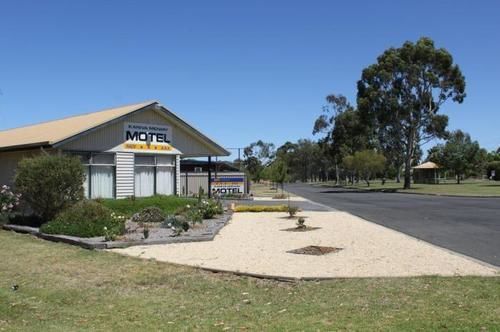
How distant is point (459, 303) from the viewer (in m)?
7.27

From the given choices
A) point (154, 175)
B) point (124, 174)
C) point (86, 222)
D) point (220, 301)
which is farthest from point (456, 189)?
point (220, 301)

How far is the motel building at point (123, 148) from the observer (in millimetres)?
21375

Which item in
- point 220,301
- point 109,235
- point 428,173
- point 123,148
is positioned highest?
point 428,173

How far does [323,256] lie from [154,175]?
45.4 ft

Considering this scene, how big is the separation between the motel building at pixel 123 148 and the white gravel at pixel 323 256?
7068 mm

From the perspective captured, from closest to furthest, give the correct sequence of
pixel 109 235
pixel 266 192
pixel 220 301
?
pixel 220 301 → pixel 109 235 → pixel 266 192

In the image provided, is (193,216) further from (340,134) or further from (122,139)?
(340,134)

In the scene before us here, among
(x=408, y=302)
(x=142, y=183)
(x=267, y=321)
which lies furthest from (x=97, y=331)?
(x=142, y=183)

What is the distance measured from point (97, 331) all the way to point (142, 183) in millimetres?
17558

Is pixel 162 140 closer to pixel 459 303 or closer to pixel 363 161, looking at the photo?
pixel 459 303

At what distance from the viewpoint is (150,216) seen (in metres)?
19.0

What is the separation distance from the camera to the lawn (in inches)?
257

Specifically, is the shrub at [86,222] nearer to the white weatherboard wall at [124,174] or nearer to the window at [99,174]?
the window at [99,174]

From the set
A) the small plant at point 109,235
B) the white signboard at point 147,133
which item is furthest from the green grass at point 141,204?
the small plant at point 109,235
